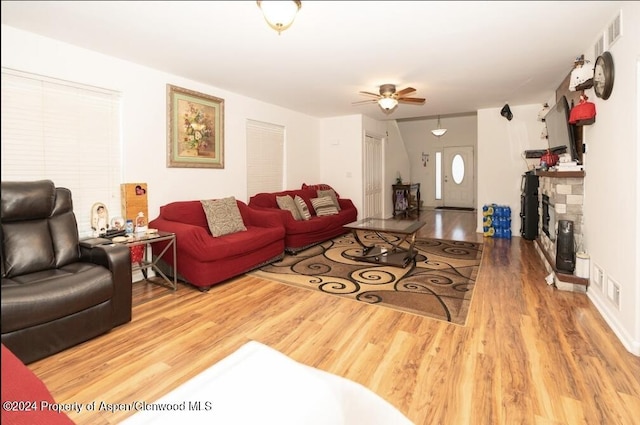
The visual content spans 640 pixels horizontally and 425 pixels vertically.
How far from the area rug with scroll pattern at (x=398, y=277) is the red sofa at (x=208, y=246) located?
0.87 ft

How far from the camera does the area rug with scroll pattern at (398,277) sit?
3.18 meters

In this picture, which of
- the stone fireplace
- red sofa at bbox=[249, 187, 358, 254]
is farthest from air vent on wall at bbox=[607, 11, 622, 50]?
red sofa at bbox=[249, 187, 358, 254]

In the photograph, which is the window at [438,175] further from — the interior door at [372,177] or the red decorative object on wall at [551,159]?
the red decorative object on wall at [551,159]

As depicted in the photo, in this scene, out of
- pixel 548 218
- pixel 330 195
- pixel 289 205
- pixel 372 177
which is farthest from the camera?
pixel 372 177

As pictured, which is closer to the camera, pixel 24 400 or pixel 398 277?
pixel 24 400

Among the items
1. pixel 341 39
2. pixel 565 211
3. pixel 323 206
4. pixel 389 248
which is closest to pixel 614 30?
pixel 565 211

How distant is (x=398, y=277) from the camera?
12.8 ft

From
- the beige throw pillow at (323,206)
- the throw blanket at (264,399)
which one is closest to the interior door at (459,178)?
the beige throw pillow at (323,206)

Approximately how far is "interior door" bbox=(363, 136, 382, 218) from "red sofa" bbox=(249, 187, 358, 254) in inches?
40.1

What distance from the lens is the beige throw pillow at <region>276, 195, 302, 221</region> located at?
5.39 metres

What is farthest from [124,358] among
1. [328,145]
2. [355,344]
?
[328,145]

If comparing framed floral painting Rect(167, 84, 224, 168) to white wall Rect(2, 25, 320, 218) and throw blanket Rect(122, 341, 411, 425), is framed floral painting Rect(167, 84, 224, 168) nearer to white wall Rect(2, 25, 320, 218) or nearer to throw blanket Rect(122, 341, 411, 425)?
white wall Rect(2, 25, 320, 218)

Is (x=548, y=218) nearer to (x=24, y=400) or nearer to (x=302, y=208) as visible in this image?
(x=302, y=208)

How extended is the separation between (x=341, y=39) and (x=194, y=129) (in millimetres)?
2278
